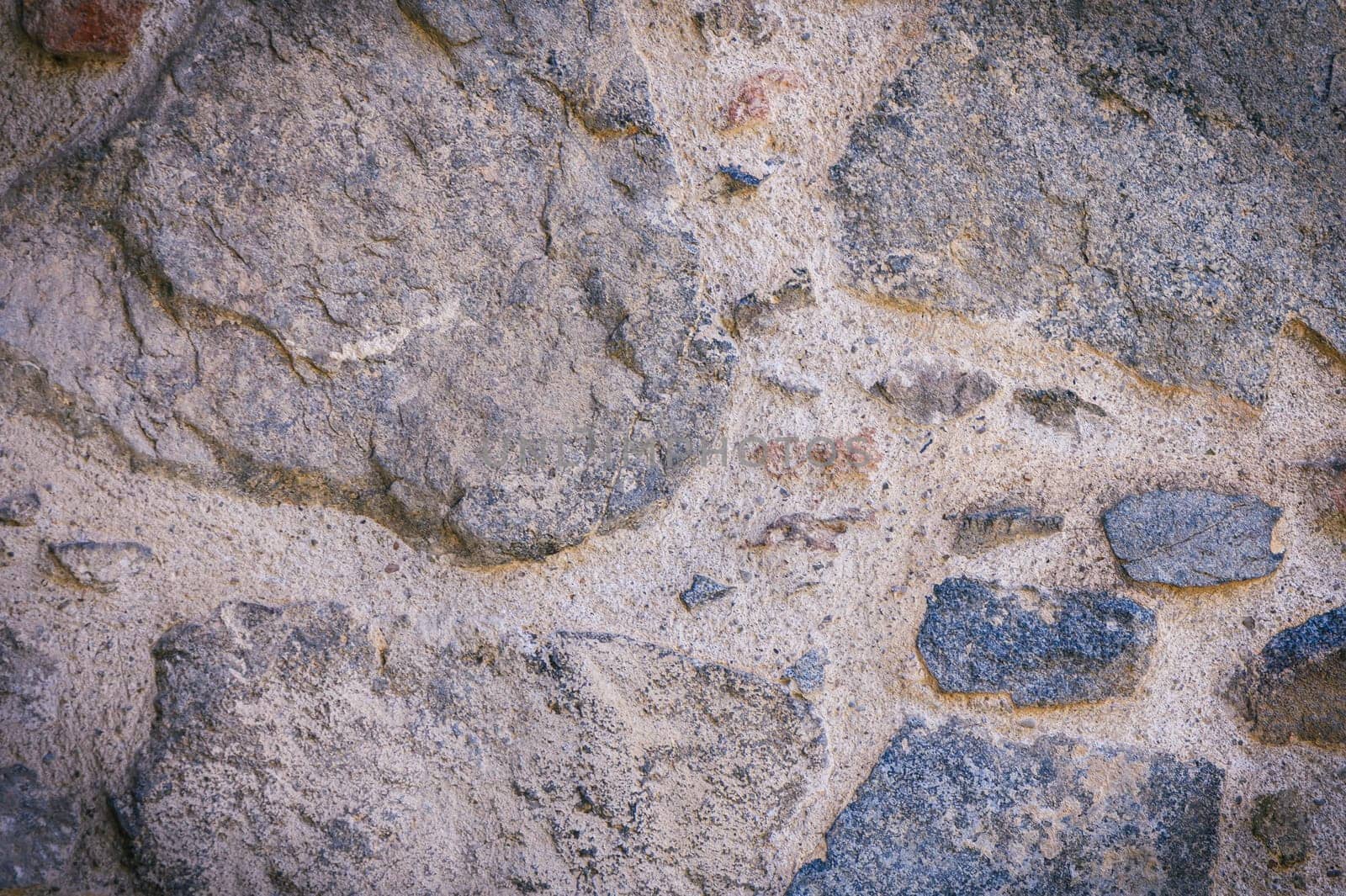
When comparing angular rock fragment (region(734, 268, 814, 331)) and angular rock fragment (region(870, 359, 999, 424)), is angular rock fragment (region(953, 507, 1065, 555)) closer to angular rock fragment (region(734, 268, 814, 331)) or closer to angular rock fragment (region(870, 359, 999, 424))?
angular rock fragment (region(870, 359, 999, 424))

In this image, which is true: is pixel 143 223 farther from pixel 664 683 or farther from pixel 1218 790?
pixel 1218 790

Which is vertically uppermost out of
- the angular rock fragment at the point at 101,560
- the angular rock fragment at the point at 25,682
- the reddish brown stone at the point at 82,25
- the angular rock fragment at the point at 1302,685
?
the angular rock fragment at the point at 1302,685

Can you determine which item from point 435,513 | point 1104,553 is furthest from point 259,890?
point 1104,553

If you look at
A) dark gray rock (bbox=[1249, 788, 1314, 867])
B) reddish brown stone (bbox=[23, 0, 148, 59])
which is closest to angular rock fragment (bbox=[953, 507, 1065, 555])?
dark gray rock (bbox=[1249, 788, 1314, 867])

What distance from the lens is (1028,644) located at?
1025 mm

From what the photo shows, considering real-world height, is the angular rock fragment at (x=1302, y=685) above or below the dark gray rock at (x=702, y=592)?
above

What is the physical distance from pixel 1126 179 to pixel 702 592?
61 centimetres

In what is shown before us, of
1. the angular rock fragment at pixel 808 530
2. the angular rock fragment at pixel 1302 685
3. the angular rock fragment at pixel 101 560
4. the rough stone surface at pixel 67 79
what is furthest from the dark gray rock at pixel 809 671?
the rough stone surface at pixel 67 79

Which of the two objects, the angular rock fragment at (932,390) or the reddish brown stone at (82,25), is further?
the angular rock fragment at (932,390)

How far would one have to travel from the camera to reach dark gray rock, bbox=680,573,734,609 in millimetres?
999

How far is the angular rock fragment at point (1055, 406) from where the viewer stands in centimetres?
106

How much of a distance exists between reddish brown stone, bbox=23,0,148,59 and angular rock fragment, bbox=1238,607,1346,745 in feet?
4.06

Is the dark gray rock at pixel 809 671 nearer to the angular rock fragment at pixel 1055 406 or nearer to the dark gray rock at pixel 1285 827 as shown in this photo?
the angular rock fragment at pixel 1055 406

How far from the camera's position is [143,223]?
882mm
